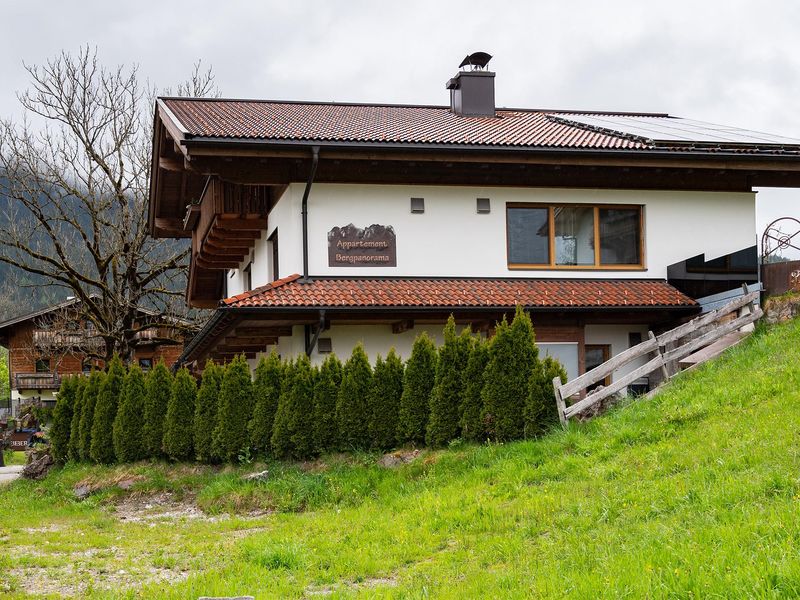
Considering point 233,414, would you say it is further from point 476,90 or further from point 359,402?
point 476,90

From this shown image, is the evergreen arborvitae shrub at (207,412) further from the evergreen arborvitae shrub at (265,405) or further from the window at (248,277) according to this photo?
the window at (248,277)

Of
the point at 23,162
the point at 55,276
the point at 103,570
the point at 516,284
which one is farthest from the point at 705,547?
the point at 23,162

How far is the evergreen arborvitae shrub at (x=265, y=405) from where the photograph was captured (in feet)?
49.3

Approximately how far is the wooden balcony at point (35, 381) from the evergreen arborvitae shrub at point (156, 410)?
4267 centimetres

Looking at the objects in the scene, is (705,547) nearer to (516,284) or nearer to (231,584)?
(231,584)

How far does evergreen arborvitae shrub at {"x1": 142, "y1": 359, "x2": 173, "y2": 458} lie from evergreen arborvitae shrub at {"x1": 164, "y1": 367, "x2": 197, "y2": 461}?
28 cm

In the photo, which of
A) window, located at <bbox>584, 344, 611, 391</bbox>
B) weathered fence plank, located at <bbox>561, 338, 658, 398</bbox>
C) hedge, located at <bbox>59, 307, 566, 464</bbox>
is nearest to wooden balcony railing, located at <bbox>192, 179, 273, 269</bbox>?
hedge, located at <bbox>59, 307, 566, 464</bbox>

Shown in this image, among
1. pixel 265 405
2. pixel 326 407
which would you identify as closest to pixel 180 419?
pixel 265 405

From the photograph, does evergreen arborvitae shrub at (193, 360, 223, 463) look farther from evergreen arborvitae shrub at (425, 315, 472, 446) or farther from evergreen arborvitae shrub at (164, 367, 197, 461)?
evergreen arborvitae shrub at (425, 315, 472, 446)

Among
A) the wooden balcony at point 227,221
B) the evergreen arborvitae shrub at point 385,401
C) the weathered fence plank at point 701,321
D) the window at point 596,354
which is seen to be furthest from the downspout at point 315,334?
the weathered fence plank at point 701,321

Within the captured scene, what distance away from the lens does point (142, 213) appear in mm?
31203

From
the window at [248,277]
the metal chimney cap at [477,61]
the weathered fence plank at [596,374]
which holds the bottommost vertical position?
the weathered fence plank at [596,374]

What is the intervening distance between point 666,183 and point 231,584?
1359 cm

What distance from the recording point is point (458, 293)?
1698cm
